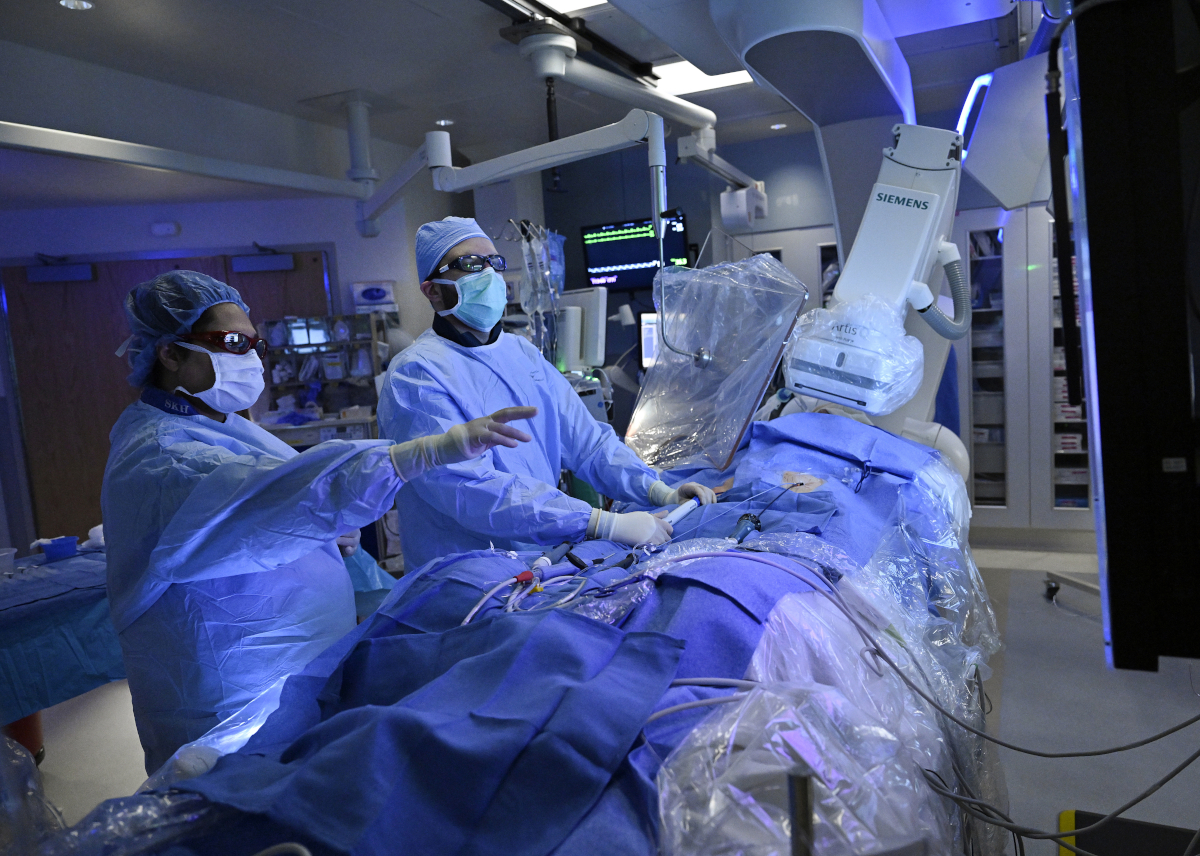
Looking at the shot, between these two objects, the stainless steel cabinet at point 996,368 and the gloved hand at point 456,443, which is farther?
the stainless steel cabinet at point 996,368

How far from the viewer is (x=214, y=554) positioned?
1461 millimetres

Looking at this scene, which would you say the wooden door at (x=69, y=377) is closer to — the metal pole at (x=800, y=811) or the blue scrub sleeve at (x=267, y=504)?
the blue scrub sleeve at (x=267, y=504)

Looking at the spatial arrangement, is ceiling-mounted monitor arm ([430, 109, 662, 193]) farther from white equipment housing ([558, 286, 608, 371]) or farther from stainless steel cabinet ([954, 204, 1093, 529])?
stainless steel cabinet ([954, 204, 1093, 529])

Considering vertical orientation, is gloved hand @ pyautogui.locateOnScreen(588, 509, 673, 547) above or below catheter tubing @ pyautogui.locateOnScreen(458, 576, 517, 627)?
below

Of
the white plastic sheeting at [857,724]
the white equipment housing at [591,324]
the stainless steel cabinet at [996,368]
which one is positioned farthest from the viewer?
the stainless steel cabinet at [996,368]

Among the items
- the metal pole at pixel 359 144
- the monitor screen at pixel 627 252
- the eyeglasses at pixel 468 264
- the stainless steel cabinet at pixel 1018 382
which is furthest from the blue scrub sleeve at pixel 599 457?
the monitor screen at pixel 627 252

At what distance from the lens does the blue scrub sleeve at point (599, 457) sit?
242 cm

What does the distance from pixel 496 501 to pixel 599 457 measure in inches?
24.7

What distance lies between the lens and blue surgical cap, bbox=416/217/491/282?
235 cm

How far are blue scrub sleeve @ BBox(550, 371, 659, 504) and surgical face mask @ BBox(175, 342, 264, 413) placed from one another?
95cm

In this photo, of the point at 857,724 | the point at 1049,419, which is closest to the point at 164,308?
the point at 857,724

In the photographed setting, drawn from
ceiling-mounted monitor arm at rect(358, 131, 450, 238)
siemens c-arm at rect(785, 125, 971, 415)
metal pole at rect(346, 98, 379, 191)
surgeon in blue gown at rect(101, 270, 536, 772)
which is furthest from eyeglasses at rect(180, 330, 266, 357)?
metal pole at rect(346, 98, 379, 191)

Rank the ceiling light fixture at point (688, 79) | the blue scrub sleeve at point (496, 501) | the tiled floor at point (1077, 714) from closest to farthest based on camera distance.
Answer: the blue scrub sleeve at point (496, 501) → the tiled floor at point (1077, 714) → the ceiling light fixture at point (688, 79)

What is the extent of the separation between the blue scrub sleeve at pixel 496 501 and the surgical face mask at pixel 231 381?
40cm
